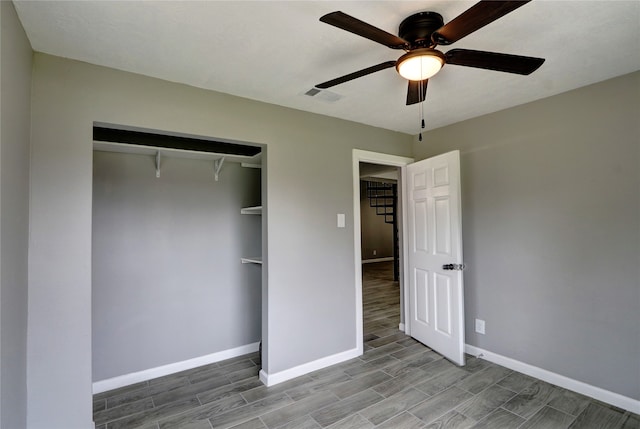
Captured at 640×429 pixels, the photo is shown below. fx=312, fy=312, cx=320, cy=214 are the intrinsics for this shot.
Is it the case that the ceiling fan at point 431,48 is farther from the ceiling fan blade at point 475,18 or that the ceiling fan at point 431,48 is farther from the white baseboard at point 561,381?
the white baseboard at point 561,381

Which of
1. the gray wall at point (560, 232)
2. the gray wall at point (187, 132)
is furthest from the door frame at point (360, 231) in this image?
the gray wall at point (560, 232)

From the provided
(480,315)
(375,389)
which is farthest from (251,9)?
(480,315)

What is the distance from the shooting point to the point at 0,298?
130 cm

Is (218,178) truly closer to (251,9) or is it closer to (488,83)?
(251,9)

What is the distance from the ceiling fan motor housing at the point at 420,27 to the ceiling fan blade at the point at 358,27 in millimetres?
147

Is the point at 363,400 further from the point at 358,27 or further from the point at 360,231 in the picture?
the point at 358,27

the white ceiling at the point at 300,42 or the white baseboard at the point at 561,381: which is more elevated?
the white ceiling at the point at 300,42

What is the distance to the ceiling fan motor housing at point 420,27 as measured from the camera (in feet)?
5.01

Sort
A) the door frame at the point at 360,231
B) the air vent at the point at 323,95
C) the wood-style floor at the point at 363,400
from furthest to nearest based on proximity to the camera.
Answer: the door frame at the point at 360,231 → the air vent at the point at 323,95 → the wood-style floor at the point at 363,400

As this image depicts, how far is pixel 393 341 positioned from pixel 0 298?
331 centimetres

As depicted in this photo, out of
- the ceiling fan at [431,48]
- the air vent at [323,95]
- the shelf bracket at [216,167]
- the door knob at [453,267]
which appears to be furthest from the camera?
the shelf bracket at [216,167]

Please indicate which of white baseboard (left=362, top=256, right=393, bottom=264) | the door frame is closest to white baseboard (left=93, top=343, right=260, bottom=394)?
the door frame

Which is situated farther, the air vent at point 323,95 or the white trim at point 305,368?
the white trim at point 305,368

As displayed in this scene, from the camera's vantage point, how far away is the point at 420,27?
1562 mm
